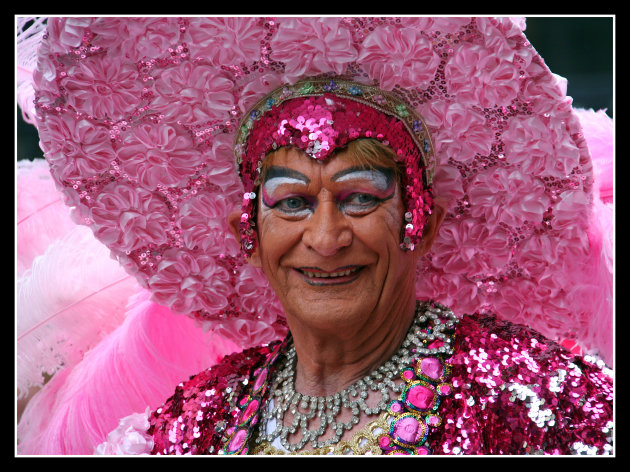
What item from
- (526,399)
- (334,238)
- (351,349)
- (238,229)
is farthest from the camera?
(238,229)

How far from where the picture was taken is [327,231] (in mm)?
2178

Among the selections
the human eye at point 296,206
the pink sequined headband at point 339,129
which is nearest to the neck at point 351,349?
the pink sequined headband at point 339,129

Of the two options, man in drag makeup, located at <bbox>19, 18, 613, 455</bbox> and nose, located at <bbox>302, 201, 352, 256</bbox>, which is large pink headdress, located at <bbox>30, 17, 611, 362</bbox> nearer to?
man in drag makeup, located at <bbox>19, 18, 613, 455</bbox>

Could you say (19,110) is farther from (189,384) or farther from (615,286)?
(615,286)

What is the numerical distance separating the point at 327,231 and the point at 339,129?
0.28 metres

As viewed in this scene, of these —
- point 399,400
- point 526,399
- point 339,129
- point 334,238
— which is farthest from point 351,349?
point 339,129

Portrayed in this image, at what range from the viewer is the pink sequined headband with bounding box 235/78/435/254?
87.4 inches

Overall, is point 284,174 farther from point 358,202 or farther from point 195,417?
point 195,417

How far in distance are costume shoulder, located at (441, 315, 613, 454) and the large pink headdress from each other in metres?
0.45

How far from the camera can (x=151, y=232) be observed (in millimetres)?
2721

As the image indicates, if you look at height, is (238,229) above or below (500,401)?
above

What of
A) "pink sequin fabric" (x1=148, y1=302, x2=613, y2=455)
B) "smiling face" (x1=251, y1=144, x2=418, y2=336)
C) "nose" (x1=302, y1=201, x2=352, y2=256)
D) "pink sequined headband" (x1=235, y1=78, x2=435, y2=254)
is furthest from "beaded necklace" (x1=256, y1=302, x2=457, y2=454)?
"nose" (x1=302, y1=201, x2=352, y2=256)

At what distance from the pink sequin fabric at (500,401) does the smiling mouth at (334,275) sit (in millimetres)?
299

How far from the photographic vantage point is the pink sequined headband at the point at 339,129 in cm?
222
